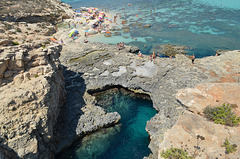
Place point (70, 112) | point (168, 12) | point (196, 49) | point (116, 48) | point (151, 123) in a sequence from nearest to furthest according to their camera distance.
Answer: point (151, 123)
point (70, 112)
point (116, 48)
point (196, 49)
point (168, 12)

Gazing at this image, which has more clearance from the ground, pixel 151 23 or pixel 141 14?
pixel 141 14

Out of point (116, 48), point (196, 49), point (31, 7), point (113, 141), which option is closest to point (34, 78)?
point (113, 141)

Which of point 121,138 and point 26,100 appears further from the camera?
point 121,138

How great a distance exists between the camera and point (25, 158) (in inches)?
364

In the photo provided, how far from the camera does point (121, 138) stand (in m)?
14.1

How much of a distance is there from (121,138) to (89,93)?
717 centimetres

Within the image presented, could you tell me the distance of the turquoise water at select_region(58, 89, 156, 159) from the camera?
1288cm

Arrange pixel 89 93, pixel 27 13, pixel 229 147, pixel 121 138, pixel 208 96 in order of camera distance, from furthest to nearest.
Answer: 1. pixel 27 13
2. pixel 89 93
3. pixel 121 138
4. pixel 208 96
5. pixel 229 147

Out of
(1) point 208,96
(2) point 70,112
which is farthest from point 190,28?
(2) point 70,112

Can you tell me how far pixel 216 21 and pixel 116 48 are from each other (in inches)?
1240

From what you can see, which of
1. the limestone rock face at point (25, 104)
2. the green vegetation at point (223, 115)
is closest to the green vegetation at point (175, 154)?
the green vegetation at point (223, 115)

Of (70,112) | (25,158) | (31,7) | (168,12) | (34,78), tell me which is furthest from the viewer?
(168,12)

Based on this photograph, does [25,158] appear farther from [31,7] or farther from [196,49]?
[31,7]

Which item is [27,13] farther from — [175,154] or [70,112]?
[175,154]
